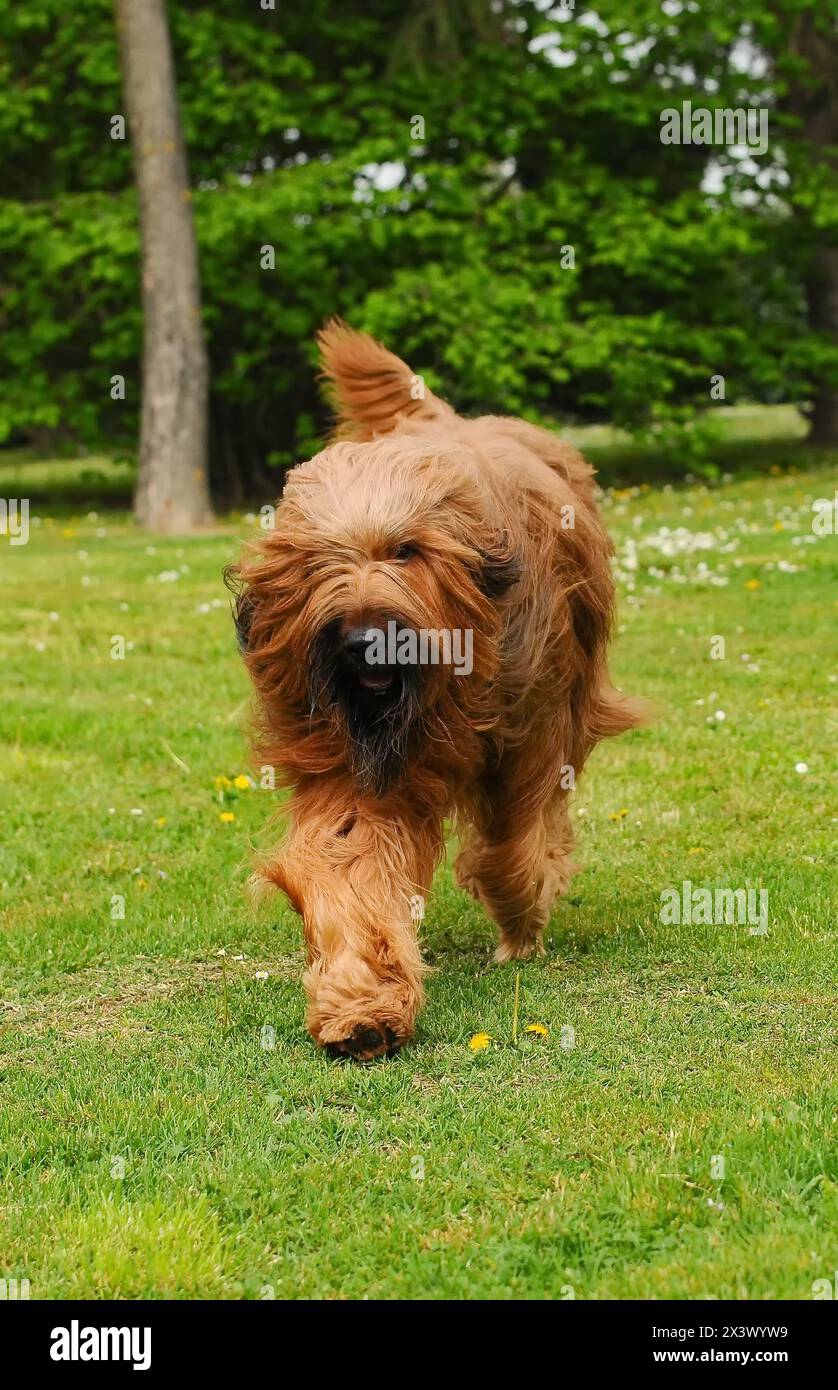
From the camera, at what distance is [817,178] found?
19188 mm

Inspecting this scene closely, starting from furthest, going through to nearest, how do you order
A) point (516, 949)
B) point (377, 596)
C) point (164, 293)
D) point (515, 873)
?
1. point (164, 293)
2. point (516, 949)
3. point (515, 873)
4. point (377, 596)

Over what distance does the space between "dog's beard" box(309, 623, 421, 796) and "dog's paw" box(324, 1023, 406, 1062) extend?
0.62 metres

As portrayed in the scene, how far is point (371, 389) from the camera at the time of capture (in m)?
5.75

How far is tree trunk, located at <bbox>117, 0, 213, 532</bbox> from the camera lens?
654 inches

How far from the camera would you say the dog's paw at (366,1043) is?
4.20m

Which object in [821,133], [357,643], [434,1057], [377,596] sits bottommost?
[434,1057]

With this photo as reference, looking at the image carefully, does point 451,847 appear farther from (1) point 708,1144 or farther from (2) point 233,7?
(2) point 233,7

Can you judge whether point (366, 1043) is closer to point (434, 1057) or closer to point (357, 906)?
point (434, 1057)

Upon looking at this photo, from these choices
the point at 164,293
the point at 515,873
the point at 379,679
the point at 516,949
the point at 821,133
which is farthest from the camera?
the point at 821,133

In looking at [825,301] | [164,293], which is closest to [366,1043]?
[164,293]

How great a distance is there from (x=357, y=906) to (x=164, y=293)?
13752 millimetres

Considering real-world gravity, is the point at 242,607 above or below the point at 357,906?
above

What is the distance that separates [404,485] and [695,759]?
3.54 m

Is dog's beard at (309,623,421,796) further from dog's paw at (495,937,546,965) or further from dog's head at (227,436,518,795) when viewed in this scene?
dog's paw at (495,937,546,965)
